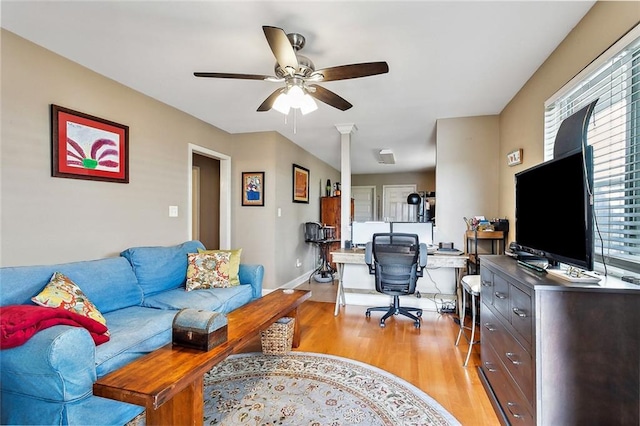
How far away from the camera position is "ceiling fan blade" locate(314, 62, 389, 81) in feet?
5.96

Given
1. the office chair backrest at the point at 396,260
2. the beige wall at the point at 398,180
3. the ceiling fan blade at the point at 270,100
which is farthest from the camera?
the beige wall at the point at 398,180

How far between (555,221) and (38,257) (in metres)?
3.35

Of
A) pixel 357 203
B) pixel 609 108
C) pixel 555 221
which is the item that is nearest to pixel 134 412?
pixel 555 221

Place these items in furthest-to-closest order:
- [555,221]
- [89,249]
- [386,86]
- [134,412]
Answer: [386,86]
[89,249]
[134,412]
[555,221]

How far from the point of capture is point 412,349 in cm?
262

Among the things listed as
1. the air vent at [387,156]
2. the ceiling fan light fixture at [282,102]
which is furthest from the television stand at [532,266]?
the air vent at [387,156]

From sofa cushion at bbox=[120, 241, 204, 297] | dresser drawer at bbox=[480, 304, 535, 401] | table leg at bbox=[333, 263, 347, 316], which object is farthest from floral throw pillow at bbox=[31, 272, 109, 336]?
table leg at bbox=[333, 263, 347, 316]

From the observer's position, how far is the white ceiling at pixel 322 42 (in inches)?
70.1

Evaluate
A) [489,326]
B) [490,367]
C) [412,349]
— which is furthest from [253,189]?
[490,367]

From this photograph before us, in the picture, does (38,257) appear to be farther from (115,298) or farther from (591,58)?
(591,58)

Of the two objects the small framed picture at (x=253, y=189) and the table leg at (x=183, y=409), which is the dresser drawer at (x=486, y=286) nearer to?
the table leg at (x=183, y=409)

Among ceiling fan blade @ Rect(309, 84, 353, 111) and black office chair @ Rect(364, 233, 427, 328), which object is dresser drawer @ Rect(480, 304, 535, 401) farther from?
ceiling fan blade @ Rect(309, 84, 353, 111)

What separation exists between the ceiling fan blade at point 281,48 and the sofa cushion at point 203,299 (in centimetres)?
192

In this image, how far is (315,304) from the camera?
4.00m
